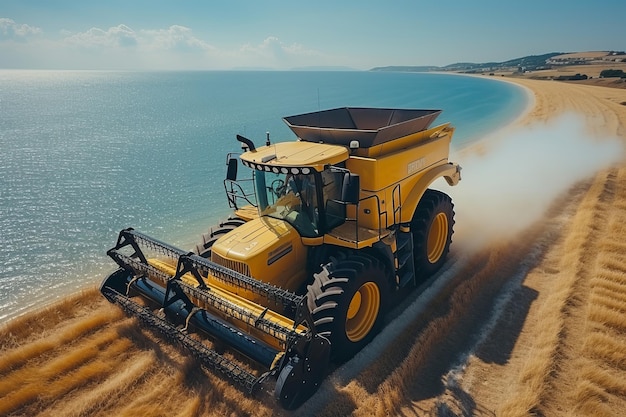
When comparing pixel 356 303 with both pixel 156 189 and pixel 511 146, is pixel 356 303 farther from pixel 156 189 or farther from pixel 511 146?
pixel 511 146

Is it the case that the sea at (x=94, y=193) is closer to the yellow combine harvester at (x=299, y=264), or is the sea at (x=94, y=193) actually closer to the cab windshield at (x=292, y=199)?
the yellow combine harvester at (x=299, y=264)

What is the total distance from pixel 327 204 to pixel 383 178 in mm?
960

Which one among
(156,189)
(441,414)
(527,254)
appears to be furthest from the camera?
(156,189)

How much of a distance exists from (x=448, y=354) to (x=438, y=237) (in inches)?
113

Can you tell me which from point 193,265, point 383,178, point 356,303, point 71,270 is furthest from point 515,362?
point 71,270

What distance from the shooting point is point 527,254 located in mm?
8297

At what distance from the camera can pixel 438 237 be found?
7.95 m

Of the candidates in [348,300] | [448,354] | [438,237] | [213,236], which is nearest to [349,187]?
[348,300]

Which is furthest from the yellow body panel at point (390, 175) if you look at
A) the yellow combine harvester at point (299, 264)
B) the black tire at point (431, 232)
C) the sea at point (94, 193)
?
the sea at point (94, 193)

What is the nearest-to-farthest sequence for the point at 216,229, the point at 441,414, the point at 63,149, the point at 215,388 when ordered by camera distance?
the point at 441,414
the point at 215,388
the point at 216,229
the point at 63,149

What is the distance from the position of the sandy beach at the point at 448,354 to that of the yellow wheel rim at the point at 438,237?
17.5 inches

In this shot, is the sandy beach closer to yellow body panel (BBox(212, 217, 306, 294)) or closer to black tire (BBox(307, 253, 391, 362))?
black tire (BBox(307, 253, 391, 362))

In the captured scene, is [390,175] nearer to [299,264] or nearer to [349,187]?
[349,187]

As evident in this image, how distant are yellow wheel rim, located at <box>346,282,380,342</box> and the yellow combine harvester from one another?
0.05 feet
